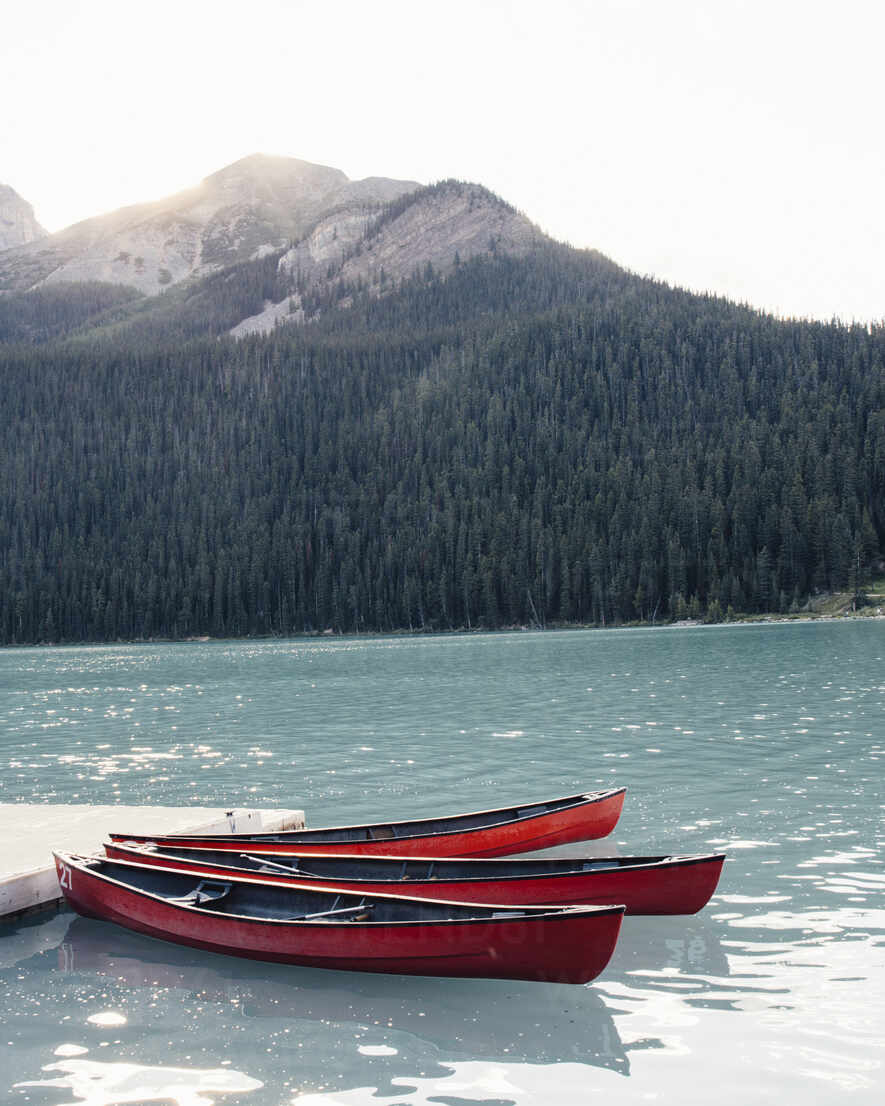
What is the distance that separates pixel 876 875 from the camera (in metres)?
16.8

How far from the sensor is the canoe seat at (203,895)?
49.1 ft

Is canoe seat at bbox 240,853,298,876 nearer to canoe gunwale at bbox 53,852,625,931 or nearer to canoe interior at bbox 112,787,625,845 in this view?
canoe gunwale at bbox 53,852,625,931

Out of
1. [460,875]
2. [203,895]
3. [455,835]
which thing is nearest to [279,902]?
[203,895]

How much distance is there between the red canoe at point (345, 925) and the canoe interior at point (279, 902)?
2 centimetres

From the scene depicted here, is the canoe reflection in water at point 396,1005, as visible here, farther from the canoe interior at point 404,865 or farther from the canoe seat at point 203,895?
the canoe interior at point 404,865

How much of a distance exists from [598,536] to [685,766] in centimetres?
15979

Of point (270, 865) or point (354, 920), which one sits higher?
point (270, 865)

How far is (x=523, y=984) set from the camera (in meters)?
12.9

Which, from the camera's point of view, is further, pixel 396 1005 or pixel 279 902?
pixel 279 902

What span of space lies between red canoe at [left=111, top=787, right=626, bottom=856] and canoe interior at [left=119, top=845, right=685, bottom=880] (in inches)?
25.3

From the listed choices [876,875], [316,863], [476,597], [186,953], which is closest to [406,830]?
[316,863]

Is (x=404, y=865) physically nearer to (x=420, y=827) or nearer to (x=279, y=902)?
(x=279, y=902)

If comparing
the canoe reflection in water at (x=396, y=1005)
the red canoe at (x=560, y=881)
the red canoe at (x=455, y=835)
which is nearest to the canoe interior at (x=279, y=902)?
the red canoe at (x=560, y=881)

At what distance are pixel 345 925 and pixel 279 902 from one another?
2.04 metres
